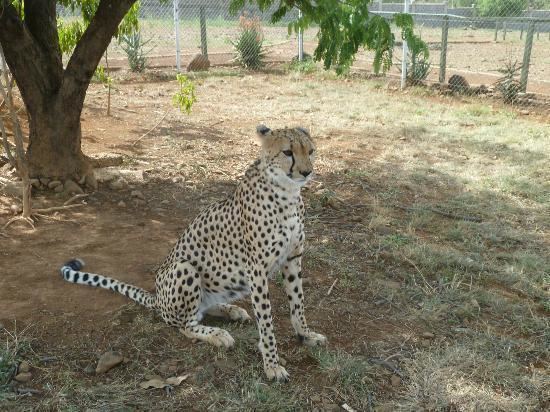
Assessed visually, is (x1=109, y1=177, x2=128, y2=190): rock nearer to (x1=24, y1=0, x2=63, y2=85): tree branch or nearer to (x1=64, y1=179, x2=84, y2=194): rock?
(x1=64, y1=179, x2=84, y2=194): rock

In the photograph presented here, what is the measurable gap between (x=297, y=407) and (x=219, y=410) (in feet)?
1.18

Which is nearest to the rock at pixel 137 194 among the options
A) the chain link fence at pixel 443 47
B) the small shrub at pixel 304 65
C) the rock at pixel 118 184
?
the rock at pixel 118 184

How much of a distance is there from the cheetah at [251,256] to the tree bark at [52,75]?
2.15 metres

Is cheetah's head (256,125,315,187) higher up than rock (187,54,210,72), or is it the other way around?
cheetah's head (256,125,315,187)

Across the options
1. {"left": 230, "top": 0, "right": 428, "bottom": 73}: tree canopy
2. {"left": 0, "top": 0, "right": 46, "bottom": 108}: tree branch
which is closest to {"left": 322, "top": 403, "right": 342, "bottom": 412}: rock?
{"left": 230, "top": 0, "right": 428, "bottom": 73}: tree canopy

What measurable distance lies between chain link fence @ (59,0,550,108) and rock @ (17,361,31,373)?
4102 millimetres

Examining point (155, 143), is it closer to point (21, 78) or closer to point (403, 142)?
point (21, 78)

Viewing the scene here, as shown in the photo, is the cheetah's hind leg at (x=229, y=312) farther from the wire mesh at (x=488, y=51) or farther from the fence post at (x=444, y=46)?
the fence post at (x=444, y=46)

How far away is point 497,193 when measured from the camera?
5.80m

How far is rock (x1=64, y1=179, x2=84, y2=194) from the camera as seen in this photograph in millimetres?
5151

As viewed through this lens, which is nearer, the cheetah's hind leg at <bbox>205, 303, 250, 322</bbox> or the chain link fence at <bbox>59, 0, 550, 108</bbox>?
the cheetah's hind leg at <bbox>205, 303, 250, 322</bbox>

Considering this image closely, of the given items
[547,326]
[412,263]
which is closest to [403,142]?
[412,263]

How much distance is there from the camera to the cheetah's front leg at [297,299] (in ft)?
10.2

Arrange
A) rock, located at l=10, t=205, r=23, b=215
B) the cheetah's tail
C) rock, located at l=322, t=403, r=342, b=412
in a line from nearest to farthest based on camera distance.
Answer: rock, located at l=322, t=403, r=342, b=412 → the cheetah's tail → rock, located at l=10, t=205, r=23, b=215
